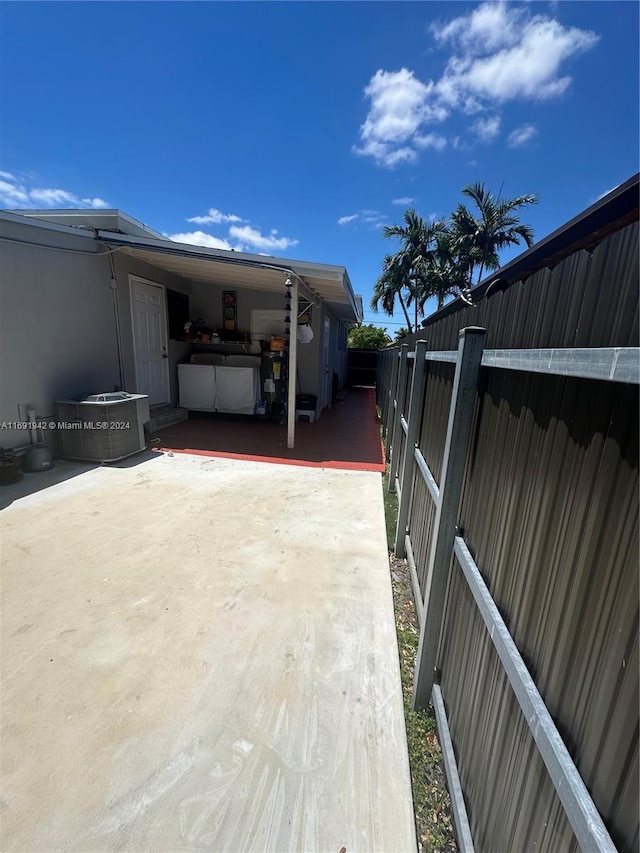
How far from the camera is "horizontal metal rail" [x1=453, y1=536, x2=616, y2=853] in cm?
55

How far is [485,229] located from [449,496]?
64.5ft

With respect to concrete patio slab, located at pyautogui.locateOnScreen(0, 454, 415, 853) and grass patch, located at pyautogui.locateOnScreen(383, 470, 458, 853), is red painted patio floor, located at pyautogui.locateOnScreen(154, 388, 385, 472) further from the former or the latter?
grass patch, located at pyautogui.locateOnScreen(383, 470, 458, 853)

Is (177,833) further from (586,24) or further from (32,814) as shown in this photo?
(586,24)

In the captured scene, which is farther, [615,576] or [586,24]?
[586,24]

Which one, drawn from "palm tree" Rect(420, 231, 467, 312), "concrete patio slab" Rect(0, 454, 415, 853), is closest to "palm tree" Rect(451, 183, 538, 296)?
"palm tree" Rect(420, 231, 467, 312)

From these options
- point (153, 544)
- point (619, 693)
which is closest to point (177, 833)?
point (619, 693)

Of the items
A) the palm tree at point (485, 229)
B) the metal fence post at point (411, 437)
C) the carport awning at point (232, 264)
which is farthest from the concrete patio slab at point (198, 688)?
the palm tree at point (485, 229)

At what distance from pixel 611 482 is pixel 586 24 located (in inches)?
167

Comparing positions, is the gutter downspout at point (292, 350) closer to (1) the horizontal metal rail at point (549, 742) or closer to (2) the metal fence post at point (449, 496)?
(2) the metal fence post at point (449, 496)

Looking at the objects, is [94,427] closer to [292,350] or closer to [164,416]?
[164,416]

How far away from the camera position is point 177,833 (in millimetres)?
1196

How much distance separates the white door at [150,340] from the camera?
21.7ft

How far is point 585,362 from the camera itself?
2.09 feet

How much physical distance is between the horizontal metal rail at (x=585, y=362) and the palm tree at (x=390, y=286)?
20327 millimetres
